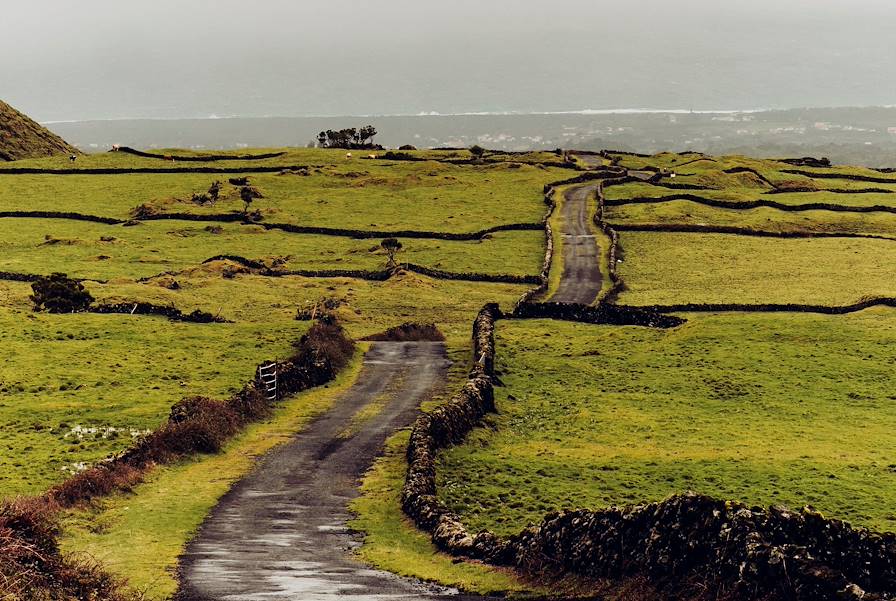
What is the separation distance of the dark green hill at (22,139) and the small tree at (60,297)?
338 ft

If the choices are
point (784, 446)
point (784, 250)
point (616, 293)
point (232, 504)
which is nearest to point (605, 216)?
point (784, 250)

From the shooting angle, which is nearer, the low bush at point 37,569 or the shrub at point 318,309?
the low bush at point 37,569

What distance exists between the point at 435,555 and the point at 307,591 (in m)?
4.63

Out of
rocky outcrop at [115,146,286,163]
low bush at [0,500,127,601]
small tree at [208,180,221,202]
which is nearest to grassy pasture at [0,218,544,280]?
small tree at [208,180,221,202]

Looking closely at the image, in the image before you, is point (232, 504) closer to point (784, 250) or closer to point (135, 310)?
point (135, 310)

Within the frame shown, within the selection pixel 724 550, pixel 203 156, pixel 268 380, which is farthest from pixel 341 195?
pixel 724 550

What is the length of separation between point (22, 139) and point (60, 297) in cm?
11601

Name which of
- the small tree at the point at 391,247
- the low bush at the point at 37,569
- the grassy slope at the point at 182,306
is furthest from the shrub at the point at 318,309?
the low bush at the point at 37,569

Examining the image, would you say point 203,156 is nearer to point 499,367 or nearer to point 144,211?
point 144,211

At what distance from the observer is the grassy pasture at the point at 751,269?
8088 cm

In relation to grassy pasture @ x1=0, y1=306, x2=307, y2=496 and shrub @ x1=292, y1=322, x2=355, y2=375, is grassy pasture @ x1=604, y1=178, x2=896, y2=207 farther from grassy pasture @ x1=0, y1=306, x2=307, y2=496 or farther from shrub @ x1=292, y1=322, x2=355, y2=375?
grassy pasture @ x1=0, y1=306, x2=307, y2=496

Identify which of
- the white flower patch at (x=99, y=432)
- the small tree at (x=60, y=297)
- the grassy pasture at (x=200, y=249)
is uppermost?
the grassy pasture at (x=200, y=249)

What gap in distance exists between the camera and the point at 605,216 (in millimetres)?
117688

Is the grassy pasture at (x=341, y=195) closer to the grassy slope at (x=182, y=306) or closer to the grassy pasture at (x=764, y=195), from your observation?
the grassy slope at (x=182, y=306)
